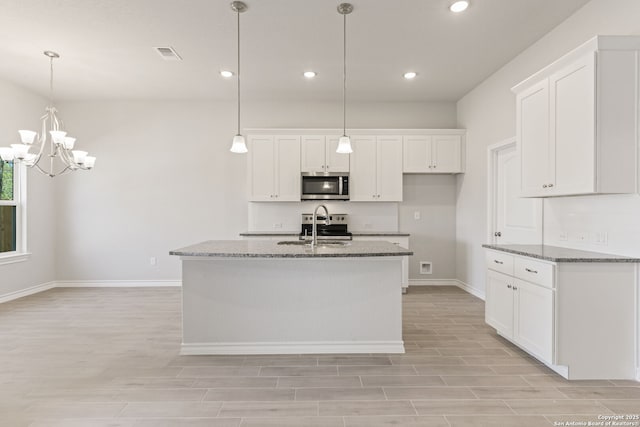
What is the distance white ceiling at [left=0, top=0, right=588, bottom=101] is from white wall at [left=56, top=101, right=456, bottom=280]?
443mm

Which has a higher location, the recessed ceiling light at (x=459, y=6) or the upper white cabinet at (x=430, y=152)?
the recessed ceiling light at (x=459, y=6)

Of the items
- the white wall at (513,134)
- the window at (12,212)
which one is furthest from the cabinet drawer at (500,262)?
the window at (12,212)

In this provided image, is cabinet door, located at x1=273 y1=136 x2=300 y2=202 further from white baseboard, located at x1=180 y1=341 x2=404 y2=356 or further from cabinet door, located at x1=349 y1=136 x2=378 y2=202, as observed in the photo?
white baseboard, located at x1=180 y1=341 x2=404 y2=356

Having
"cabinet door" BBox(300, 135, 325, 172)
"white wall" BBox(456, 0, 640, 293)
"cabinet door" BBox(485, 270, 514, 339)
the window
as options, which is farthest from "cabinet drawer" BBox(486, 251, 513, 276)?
the window

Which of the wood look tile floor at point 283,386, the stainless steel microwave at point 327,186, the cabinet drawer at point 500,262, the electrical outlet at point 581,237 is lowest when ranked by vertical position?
the wood look tile floor at point 283,386

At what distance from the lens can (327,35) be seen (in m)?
Answer: 3.57

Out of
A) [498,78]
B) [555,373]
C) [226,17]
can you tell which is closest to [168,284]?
[226,17]

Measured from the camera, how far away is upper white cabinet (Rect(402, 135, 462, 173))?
542 cm

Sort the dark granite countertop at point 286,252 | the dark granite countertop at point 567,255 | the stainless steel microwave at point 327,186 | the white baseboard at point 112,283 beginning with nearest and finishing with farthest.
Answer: the dark granite countertop at point 567,255 < the dark granite countertop at point 286,252 < the stainless steel microwave at point 327,186 < the white baseboard at point 112,283

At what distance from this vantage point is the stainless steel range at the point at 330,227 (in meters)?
5.29

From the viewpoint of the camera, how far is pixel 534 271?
2.74m

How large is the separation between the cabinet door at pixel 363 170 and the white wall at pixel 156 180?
430 mm

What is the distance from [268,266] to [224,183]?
303 centimetres

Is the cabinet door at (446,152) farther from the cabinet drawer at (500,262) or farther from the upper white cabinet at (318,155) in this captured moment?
the cabinet drawer at (500,262)
